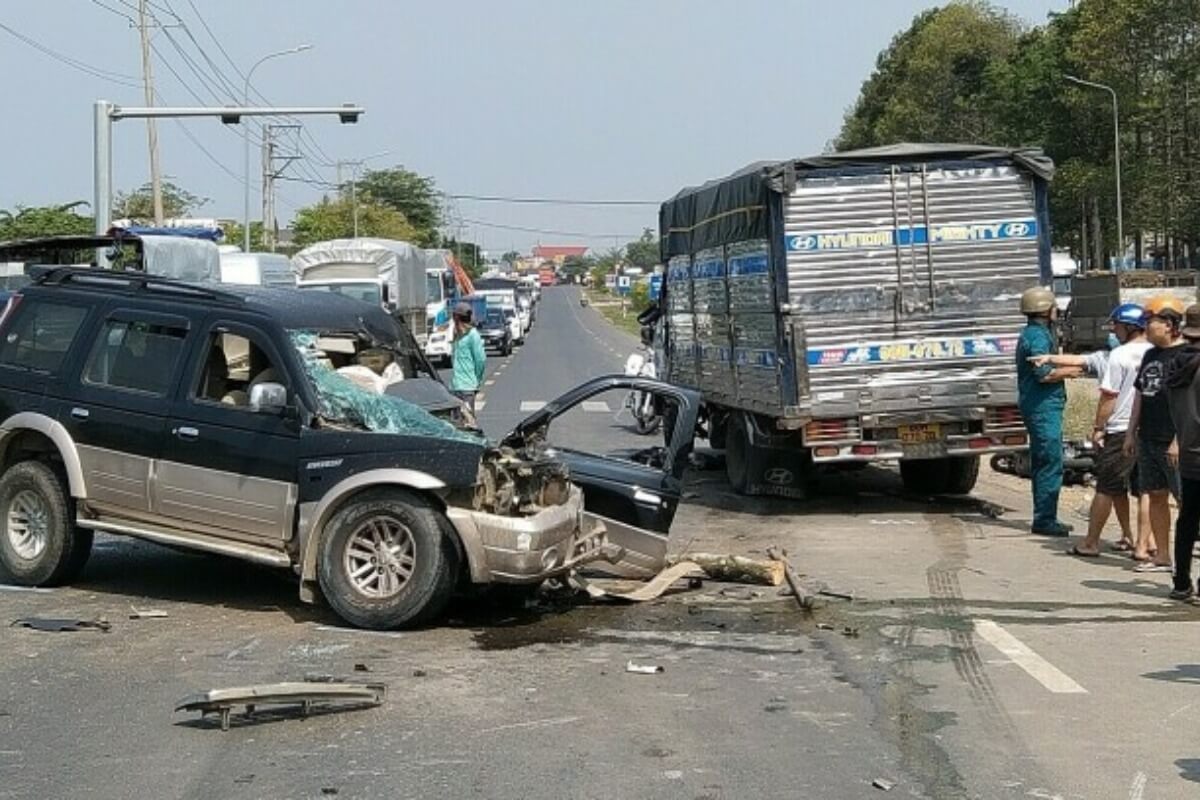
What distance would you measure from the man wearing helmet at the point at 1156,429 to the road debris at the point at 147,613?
6631 mm

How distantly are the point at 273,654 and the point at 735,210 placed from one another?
799 centimetres

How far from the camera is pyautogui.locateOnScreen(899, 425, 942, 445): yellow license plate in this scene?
1408cm

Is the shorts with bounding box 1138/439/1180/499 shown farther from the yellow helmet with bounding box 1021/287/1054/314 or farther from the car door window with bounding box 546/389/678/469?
the car door window with bounding box 546/389/678/469

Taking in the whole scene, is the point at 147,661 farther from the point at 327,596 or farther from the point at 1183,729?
the point at 1183,729

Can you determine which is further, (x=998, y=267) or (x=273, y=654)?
(x=998, y=267)

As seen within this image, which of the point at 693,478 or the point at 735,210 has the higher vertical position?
the point at 735,210

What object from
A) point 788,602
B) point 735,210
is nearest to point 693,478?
point 735,210

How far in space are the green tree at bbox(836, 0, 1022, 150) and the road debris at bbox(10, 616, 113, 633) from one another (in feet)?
236

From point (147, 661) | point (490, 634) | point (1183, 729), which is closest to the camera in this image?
point (1183, 729)

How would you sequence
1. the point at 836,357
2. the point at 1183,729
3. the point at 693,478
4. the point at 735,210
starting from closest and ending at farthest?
1. the point at 1183,729
2. the point at 836,357
3. the point at 735,210
4. the point at 693,478

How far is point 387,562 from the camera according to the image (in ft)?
29.9

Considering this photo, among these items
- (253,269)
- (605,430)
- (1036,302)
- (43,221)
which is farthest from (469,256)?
(1036,302)

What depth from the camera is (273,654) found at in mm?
→ 8531

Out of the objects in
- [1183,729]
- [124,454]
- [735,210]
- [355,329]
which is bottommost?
[1183,729]
